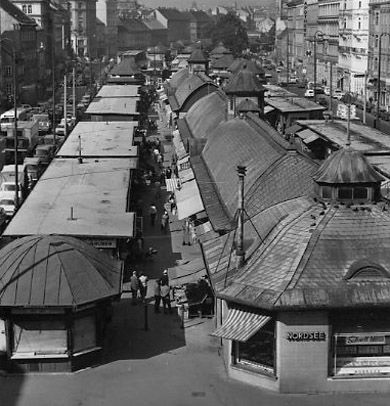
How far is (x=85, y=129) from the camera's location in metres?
61.8

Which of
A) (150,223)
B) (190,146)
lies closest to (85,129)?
(190,146)

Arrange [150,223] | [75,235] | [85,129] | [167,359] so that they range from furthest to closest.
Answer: [85,129], [150,223], [75,235], [167,359]

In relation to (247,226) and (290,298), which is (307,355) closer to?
(290,298)

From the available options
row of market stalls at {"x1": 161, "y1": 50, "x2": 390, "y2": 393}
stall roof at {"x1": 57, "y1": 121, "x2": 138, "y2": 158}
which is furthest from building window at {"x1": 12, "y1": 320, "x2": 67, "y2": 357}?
stall roof at {"x1": 57, "y1": 121, "x2": 138, "y2": 158}

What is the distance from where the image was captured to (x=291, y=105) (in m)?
76.7

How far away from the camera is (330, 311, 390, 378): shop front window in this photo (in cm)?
2225

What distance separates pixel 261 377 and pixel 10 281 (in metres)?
6.32

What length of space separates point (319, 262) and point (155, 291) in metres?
8.24

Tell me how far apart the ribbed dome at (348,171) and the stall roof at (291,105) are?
1927 inches

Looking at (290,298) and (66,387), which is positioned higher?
(290,298)

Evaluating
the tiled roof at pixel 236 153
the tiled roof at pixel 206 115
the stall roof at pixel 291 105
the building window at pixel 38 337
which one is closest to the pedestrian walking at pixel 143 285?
the tiled roof at pixel 236 153

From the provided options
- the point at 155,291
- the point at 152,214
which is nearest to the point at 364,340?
the point at 155,291

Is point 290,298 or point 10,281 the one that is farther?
point 10,281

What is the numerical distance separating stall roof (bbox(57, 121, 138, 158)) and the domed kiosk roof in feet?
80.4
